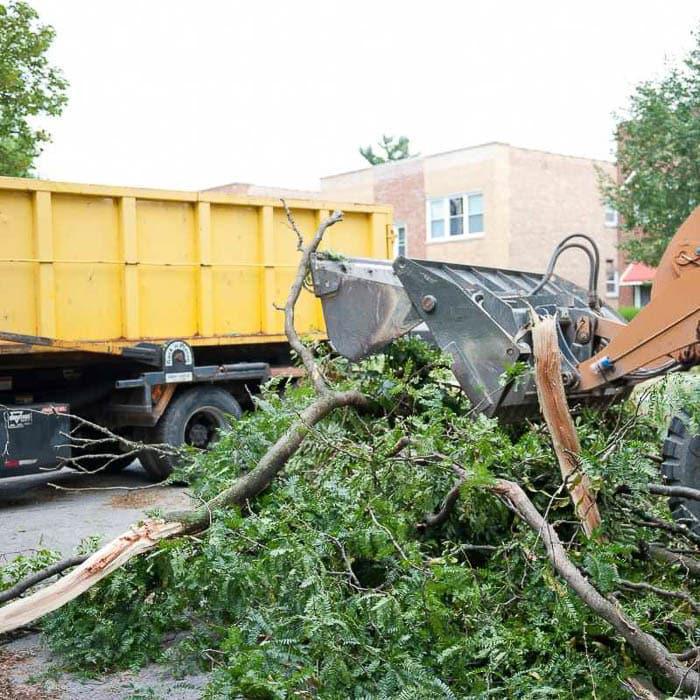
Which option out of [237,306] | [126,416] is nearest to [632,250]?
[237,306]

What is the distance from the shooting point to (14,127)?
15438mm

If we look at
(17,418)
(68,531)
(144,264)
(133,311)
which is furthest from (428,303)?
(144,264)

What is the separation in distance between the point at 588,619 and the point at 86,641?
2485 millimetres

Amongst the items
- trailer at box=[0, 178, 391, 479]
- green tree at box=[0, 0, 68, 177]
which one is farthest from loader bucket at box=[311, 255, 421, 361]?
green tree at box=[0, 0, 68, 177]

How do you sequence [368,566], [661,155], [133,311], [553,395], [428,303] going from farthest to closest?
[661,155]
[133,311]
[428,303]
[553,395]
[368,566]

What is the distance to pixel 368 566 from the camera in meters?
5.14

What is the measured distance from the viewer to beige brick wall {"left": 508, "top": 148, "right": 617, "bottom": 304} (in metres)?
33.5

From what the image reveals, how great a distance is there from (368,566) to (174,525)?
1.04 metres

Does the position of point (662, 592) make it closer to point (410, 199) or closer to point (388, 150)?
point (410, 199)

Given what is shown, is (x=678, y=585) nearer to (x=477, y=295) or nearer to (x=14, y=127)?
(x=477, y=295)

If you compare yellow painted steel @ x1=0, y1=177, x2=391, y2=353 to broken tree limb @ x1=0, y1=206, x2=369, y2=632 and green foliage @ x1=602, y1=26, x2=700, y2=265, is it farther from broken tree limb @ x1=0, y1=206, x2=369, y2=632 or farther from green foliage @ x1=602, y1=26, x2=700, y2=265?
green foliage @ x1=602, y1=26, x2=700, y2=265

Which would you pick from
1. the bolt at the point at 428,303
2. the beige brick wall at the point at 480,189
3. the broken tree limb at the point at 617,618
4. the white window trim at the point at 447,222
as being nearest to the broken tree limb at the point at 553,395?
the broken tree limb at the point at 617,618

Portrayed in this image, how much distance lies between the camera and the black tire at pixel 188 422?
10.7 m

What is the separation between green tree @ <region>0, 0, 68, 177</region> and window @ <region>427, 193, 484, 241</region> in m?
20.1
